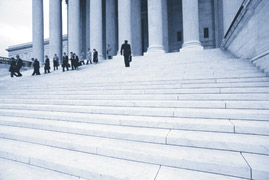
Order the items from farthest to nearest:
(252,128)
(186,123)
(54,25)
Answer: (54,25), (186,123), (252,128)

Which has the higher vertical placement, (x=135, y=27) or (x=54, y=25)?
(x=54, y=25)

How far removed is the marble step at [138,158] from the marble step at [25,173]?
0.09 m

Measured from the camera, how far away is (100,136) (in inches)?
159

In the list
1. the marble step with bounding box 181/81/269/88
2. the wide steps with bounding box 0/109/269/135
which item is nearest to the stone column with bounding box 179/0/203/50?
the marble step with bounding box 181/81/269/88

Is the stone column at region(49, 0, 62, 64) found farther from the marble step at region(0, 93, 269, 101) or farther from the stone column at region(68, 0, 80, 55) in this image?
the marble step at region(0, 93, 269, 101)

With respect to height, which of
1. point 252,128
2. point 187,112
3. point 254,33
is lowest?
point 252,128

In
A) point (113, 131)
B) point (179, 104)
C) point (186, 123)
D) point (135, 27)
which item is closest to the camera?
point (186, 123)

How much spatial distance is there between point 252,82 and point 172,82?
2.95 meters

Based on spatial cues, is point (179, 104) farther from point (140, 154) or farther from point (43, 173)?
point (43, 173)

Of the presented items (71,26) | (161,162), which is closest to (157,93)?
(161,162)

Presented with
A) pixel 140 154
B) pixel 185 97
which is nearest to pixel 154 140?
pixel 140 154

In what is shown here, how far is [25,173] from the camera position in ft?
10.1

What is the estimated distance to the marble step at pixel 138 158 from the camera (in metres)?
2.59

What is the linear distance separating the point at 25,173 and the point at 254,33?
10.2m
